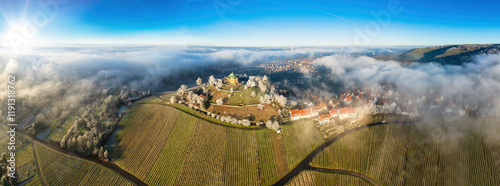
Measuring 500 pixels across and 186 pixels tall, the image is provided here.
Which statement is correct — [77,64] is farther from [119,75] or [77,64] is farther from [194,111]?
[194,111]

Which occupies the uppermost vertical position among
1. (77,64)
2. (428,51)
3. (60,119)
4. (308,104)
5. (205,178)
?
(428,51)

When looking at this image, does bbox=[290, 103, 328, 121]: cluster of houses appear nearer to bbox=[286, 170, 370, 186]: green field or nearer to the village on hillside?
the village on hillside

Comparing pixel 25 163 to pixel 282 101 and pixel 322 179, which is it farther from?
pixel 322 179

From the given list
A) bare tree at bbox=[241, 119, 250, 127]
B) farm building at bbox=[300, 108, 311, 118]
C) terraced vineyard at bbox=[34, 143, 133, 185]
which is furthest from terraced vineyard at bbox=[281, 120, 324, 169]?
terraced vineyard at bbox=[34, 143, 133, 185]

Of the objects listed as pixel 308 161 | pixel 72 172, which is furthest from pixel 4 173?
pixel 308 161

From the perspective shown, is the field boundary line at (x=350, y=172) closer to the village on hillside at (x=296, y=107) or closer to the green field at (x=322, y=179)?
the green field at (x=322, y=179)

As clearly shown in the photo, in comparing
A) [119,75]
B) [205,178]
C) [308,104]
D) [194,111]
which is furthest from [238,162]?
[119,75]
